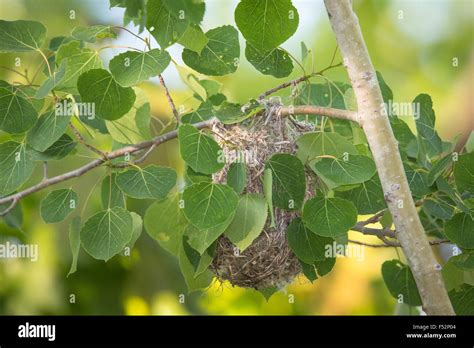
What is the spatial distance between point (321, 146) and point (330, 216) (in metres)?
0.21

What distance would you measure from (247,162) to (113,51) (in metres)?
0.51

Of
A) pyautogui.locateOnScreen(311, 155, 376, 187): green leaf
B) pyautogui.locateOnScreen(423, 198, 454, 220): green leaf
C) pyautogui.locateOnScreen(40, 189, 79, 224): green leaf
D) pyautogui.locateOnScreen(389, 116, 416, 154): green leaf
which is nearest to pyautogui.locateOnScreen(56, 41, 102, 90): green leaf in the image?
pyautogui.locateOnScreen(40, 189, 79, 224): green leaf

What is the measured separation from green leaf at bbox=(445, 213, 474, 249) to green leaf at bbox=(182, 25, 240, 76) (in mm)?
748

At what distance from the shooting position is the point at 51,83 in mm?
2014

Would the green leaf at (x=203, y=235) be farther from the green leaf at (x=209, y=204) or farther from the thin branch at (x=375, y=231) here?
the thin branch at (x=375, y=231)

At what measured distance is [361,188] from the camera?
231 cm

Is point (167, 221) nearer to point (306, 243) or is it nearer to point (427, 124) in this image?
point (306, 243)

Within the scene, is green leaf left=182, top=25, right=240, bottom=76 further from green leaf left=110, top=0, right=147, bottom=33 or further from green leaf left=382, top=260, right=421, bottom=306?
green leaf left=382, top=260, right=421, bottom=306

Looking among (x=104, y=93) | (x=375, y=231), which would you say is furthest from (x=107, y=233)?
(x=375, y=231)

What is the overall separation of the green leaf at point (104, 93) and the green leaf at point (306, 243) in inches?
22.0

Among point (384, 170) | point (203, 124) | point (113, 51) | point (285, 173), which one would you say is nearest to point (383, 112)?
point (384, 170)

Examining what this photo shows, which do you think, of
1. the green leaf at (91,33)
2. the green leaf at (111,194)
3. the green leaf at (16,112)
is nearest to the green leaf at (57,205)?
the green leaf at (111,194)

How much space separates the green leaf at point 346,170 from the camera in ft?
6.63

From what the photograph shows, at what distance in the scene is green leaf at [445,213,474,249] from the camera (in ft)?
7.18
